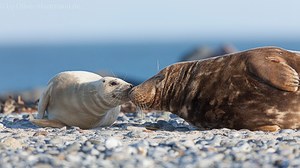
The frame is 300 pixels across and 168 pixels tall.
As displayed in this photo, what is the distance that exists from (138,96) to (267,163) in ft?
9.27

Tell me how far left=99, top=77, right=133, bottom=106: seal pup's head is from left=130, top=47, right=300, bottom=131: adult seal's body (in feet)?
0.77

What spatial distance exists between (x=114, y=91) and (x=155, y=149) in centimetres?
256

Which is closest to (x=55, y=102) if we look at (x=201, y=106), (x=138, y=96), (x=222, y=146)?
(x=138, y=96)

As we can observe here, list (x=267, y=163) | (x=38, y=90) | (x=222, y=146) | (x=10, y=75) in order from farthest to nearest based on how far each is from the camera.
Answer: (x=10, y=75) → (x=38, y=90) → (x=222, y=146) → (x=267, y=163)

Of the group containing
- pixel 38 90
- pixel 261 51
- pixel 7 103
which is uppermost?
pixel 261 51

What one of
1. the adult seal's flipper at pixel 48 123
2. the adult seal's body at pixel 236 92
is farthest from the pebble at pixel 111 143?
the adult seal's flipper at pixel 48 123

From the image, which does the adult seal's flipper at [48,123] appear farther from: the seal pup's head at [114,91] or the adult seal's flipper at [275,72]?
the adult seal's flipper at [275,72]

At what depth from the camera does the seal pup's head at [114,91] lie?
8398 millimetres

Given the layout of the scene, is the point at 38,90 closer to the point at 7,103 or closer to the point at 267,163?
the point at 7,103

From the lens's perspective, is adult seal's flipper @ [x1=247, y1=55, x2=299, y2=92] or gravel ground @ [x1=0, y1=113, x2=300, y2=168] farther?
adult seal's flipper @ [x1=247, y1=55, x2=299, y2=92]

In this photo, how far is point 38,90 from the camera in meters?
17.7

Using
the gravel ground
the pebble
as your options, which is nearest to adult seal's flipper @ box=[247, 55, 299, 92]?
the gravel ground

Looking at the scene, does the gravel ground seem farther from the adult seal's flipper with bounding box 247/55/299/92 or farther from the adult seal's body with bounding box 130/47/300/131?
the adult seal's flipper with bounding box 247/55/299/92

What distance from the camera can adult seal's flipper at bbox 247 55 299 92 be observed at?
741 cm
